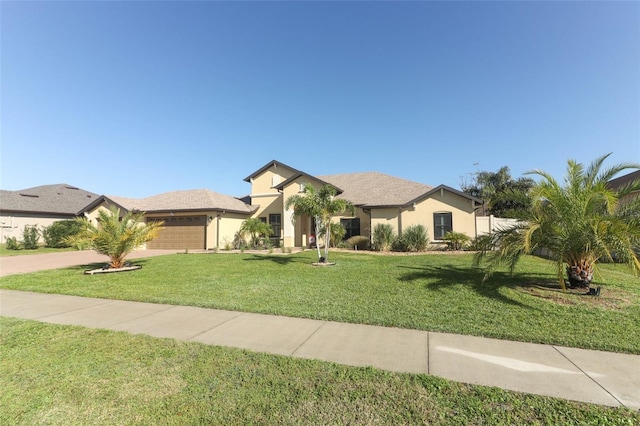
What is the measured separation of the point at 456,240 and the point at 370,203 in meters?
5.95

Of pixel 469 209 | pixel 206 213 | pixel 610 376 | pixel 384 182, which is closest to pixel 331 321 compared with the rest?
pixel 610 376

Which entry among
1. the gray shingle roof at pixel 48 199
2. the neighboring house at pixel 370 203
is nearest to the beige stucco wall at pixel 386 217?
the neighboring house at pixel 370 203

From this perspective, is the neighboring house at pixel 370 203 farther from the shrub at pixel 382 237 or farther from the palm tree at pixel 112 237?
the palm tree at pixel 112 237

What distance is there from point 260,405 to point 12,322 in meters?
6.22

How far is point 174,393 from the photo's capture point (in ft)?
11.6

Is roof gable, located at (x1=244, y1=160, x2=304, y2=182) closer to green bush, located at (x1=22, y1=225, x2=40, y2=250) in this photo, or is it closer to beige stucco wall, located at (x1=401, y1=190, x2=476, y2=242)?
beige stucco wall, located at (x1=401, y1=190, x2=476, y2=242)

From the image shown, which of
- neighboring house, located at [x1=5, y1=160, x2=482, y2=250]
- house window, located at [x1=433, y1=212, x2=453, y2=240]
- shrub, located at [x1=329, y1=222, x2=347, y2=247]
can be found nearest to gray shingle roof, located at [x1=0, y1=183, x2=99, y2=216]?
neighboring house, located at [x1=5, y1=160, x2=482, y2=250]

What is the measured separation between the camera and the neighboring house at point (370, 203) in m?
20.1

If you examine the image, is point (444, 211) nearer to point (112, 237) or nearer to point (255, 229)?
point (255, 229)

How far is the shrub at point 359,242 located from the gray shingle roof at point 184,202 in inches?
354

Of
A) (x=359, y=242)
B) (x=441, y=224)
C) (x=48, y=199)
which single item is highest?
(x=48, y=199)

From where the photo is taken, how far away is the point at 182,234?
23.3m

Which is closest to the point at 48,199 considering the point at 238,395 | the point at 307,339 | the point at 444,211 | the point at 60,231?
the point at 60,231

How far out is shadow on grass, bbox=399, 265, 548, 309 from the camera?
7937mm
